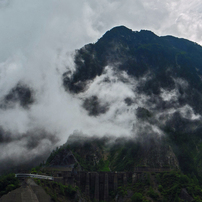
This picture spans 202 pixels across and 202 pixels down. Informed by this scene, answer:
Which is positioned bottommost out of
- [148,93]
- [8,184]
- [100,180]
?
[100,180]

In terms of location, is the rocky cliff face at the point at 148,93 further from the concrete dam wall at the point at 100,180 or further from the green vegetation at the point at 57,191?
the green vegetation at the point at 57,191

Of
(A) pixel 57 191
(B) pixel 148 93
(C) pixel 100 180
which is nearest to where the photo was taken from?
(A) pixel 57 191

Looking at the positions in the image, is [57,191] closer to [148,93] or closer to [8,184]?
[8,184]

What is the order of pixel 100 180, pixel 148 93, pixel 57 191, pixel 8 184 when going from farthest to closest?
pixel 148 93, pixel 100 180, pixel 57 191, pixel 8 184

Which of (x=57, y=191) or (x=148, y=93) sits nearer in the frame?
(x=57, y=191)

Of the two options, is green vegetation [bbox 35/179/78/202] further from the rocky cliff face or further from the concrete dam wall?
the rocky cliff face

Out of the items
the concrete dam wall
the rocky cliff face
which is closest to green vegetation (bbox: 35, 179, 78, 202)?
the concrete dam wall

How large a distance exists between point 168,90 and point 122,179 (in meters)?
89.8

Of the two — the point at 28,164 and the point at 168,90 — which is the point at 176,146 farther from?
the point at 28,164

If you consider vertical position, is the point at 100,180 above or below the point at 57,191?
above

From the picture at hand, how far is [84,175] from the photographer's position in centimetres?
8225

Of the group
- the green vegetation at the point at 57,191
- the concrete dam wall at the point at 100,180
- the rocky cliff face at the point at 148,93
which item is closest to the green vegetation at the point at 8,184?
the green vegetation at the point at 57,191

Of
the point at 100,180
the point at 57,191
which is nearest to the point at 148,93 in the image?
the point at 100,180

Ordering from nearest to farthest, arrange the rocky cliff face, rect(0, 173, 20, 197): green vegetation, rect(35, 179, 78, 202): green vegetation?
rect(0, 173, 20, 197): green vegetation
rect(35, 179, 78, 202): green vegetation
the rocky cliff face
